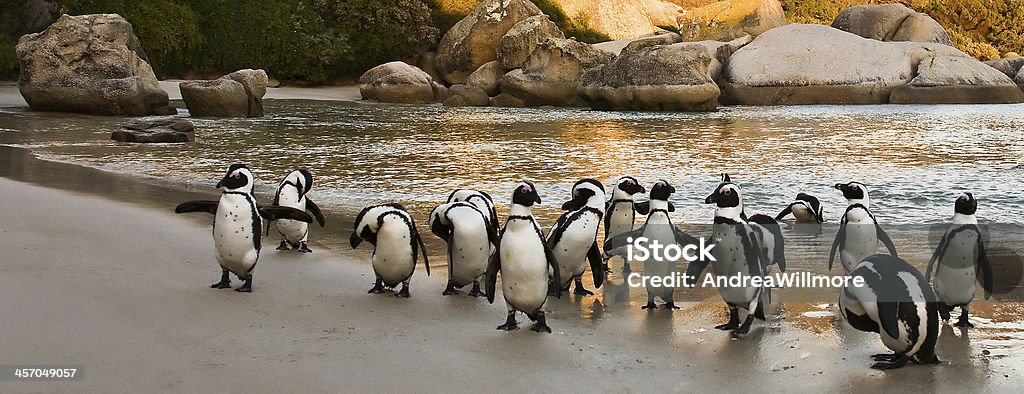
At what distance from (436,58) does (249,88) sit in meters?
13.0

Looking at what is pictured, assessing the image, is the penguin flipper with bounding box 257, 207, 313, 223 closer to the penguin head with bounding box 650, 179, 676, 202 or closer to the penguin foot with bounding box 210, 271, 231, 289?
the penguin foot with bounding box 210, 271, 231, 289

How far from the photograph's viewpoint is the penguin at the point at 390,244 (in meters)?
4.55

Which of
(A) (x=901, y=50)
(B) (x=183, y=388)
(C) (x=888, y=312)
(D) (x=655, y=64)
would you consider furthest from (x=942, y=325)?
(A) (x=901, y=50)

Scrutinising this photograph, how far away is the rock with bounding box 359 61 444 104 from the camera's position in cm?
2605

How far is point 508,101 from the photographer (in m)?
24.8

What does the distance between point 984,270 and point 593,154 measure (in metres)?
7.62

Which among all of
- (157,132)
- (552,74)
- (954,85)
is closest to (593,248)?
(157,132)

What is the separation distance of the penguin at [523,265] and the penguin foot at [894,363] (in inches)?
49.6

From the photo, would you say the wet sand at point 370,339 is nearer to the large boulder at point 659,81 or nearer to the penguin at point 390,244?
the penguin at point 390,244

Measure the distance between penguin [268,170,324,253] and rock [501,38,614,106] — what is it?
19202mm

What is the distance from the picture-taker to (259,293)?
450cm

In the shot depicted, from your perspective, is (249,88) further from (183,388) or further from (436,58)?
(183,388)

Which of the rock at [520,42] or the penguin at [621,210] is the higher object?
the rock at [520,42]

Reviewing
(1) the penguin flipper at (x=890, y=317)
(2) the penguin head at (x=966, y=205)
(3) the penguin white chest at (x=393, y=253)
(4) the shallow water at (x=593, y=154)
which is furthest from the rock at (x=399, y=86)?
(1) the penguin flipper at (x=890, y=317)
